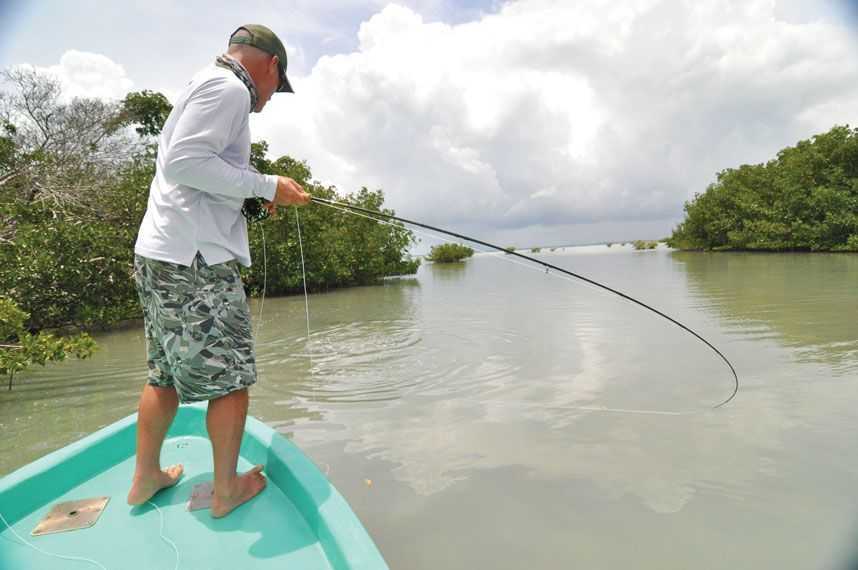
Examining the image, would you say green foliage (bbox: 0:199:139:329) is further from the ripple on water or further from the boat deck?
the boat deck

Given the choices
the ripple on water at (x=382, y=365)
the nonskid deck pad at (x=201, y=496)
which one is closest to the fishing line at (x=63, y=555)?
the nonskid deck pad at (x=201, y=496)

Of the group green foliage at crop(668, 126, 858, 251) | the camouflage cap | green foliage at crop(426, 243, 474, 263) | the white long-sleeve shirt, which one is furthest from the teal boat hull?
green foliage at crop(426, 243, 474, 263)

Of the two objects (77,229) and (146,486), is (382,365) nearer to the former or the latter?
(146,486)

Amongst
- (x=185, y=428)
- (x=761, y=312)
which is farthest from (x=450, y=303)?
(x=185, y=428)

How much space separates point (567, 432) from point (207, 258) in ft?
8.18

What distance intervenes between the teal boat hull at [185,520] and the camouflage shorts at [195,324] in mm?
436

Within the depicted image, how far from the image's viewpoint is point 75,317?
24.5ft

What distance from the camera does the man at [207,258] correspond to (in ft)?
4.83

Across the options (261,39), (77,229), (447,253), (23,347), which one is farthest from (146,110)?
(447,253)

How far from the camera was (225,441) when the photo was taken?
1.59 m

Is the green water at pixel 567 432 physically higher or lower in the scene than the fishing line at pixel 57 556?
lower

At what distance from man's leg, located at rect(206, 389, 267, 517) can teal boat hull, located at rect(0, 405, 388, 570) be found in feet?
0.20

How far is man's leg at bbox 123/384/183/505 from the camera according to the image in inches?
65.5

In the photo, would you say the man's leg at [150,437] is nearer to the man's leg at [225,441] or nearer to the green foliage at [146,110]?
the man's leg at [225,441]
